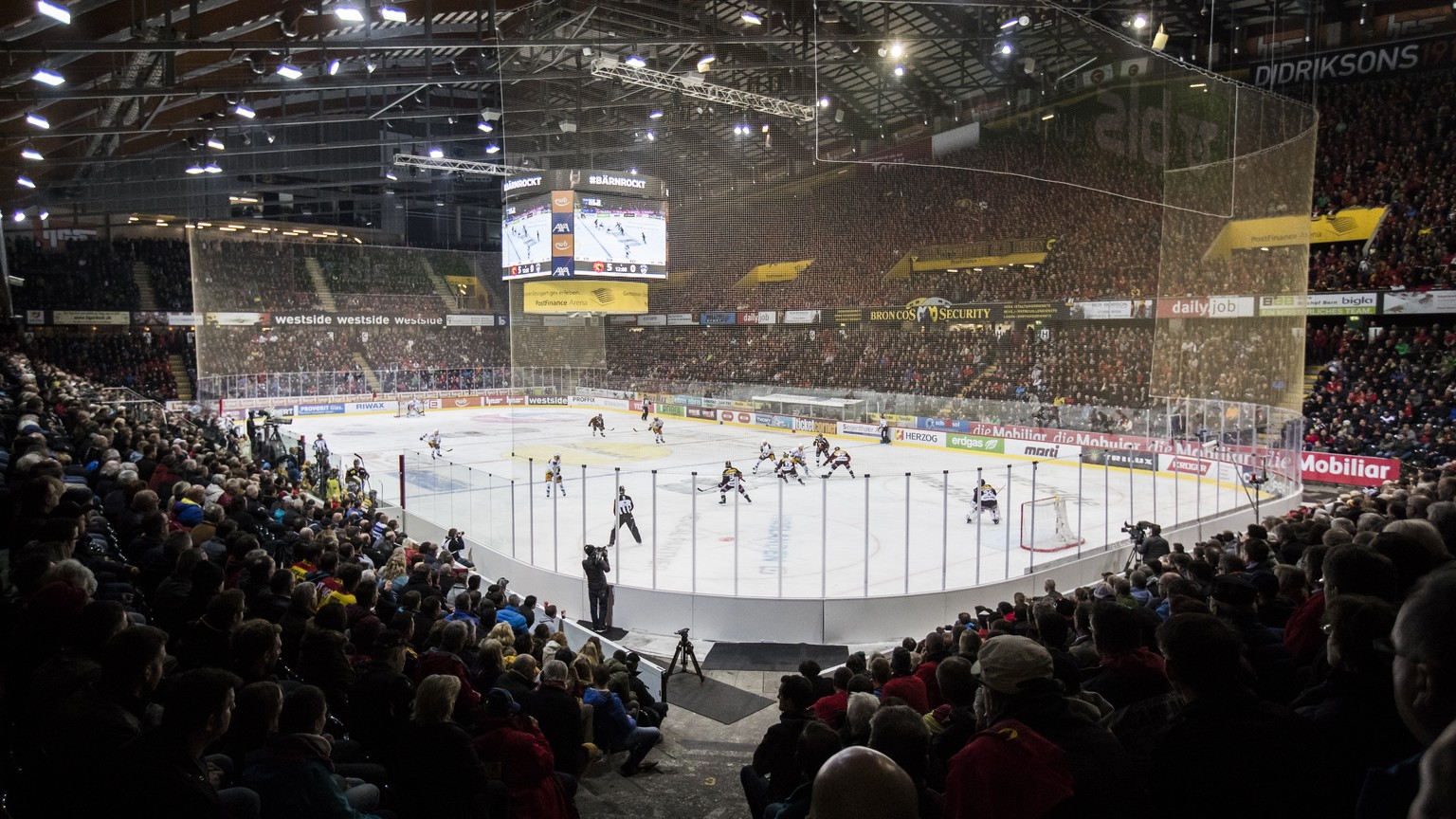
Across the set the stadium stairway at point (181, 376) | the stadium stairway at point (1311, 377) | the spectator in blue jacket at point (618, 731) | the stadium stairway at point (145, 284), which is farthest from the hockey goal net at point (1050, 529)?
the stadium stairway at point (145, 284)

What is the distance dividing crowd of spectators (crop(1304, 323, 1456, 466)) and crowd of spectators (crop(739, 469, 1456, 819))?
1951cm

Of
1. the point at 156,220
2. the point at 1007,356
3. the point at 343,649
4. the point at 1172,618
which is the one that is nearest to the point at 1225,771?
the point at 1172,618

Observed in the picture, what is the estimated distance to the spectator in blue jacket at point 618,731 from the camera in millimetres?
5961

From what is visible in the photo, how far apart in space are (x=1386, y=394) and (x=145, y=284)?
51.0 m

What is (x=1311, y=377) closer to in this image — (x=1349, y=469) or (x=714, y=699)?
(x=1349, y=469)

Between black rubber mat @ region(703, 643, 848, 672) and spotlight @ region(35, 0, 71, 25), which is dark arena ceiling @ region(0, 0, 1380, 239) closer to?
spotlight @ region(35, 0, 71, 25)

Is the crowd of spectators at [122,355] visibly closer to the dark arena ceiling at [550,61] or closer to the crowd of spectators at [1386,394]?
the dark arena ceiling at [550,61]

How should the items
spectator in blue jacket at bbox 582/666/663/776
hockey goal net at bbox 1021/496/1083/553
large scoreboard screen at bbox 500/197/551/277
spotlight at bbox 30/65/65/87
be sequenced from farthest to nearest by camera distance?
1. large scoreboard screen at bbox 500/197/551/277
2. spotlight at bbox 30/65/65/87
3. hockey goal net at bbox 1021/496/1083/553
4. spectator in blue jacket at bbox 582/666/663/776

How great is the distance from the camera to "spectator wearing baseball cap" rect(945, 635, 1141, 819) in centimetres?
213

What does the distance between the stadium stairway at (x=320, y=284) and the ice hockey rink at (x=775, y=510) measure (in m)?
18.6

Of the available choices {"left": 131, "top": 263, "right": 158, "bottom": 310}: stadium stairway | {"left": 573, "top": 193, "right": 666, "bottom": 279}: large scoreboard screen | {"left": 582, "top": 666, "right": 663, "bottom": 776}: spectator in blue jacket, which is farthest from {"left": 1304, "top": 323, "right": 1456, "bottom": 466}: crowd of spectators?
{"left": 131, "top": 263, "right": 158, "bottom": 310}: stadium stairway

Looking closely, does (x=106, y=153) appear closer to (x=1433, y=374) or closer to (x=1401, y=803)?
(x=1401, y=803)

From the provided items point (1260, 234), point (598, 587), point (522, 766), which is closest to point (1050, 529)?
point (1260, 234)

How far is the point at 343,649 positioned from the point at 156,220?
47.5 meters
